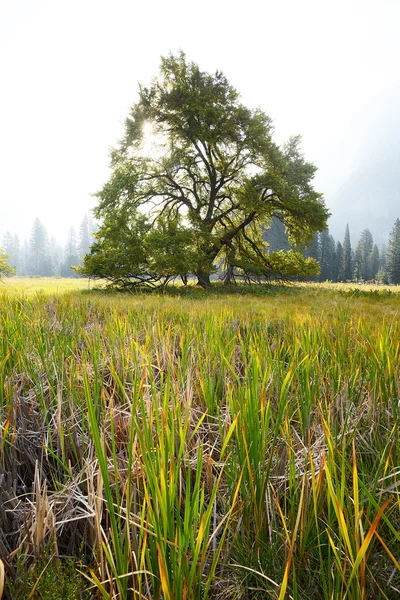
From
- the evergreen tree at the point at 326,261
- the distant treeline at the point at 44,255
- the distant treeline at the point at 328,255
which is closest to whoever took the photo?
the distant treeline at the point at 328,255

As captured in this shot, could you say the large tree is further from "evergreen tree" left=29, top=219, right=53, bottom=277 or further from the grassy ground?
"evergreen tree" left=29, top=219, right=53, bottom=277

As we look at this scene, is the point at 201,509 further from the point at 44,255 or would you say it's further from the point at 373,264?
the point at 44,255

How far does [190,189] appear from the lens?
1792 centimetres

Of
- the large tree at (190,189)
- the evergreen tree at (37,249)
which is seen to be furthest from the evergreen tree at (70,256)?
the large tree at (190,189)

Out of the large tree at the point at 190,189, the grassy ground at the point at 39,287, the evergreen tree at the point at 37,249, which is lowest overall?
the grassy ground at the point at 39,287

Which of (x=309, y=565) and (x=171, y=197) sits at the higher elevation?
(x=171, y=197)

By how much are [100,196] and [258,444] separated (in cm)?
1566

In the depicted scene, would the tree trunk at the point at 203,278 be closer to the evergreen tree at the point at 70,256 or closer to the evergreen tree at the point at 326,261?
the evergreen tree at the point at 326,261

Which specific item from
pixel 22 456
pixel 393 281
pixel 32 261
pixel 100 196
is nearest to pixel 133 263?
pixel 100 196

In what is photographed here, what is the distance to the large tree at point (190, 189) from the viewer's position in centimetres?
1283

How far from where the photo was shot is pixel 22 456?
131 cm

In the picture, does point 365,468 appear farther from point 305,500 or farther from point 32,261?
point 32,261

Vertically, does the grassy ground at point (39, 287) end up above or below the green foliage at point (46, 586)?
above

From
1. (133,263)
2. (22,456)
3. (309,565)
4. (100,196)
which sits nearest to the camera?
(309,565)
